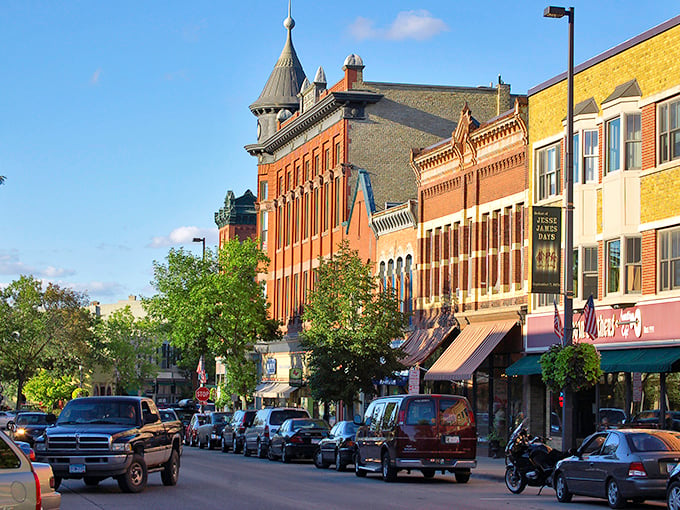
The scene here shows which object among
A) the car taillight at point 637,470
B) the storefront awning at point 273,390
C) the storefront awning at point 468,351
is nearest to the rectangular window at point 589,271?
the storefront awning at point 468,351

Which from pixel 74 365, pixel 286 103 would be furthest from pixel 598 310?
pixel 74 365

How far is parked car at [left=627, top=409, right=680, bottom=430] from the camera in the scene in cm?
2973

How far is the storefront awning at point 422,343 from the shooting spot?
44.2 meters

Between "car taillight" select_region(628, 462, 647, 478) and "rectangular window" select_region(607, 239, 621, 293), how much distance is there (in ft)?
42.9

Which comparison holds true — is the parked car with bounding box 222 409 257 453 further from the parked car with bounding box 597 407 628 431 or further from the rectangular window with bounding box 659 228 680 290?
the rectangular window with bounding box 659 228 680 290

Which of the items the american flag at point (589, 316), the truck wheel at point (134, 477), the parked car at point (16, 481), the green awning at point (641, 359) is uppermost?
the american flag at point (589, 316)

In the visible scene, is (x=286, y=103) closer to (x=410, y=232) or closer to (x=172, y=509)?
(x=410, y=232)

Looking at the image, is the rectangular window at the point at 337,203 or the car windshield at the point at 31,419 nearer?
the car windshield at the point at 31,419

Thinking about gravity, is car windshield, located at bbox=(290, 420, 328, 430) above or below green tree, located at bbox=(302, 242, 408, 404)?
below

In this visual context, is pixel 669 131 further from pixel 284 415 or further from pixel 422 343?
pixel 422 343

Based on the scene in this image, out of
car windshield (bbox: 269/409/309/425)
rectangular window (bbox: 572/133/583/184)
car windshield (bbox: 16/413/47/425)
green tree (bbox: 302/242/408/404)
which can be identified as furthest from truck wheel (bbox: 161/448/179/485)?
car windshield (bbox: 16/413/47/425)

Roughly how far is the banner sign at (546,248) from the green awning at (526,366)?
15.8ft

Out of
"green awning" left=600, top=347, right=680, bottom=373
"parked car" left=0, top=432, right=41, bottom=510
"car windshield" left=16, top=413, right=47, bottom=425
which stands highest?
"green awning" left=600, top=347, right=680, bottom=373

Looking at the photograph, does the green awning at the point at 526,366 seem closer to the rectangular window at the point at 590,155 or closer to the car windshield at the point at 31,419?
the rectangular window at the point at 590,155
